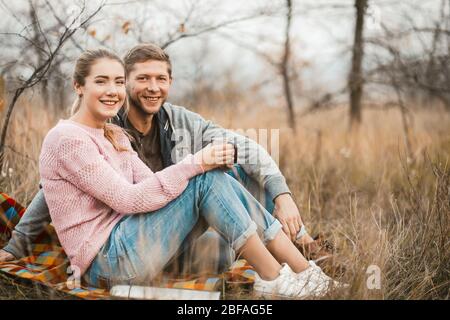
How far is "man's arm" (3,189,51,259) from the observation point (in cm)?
211

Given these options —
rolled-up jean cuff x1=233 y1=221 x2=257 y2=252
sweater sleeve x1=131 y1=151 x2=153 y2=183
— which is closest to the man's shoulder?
sweater sleeve x1=131 y1=151 x2=153 y2=183

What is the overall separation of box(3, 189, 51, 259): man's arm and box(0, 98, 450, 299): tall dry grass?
595mm

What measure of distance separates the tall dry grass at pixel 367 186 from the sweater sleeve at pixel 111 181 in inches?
26.9

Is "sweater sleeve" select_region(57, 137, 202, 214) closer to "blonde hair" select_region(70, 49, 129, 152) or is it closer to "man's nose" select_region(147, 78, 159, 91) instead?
"blonde hair" select_region(70, 49, 129, 152)

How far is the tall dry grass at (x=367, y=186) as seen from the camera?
6.76ft

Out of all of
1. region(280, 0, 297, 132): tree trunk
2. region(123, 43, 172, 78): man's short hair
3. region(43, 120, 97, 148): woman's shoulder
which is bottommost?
region(43, 120, 97, 148): woman's shoulder

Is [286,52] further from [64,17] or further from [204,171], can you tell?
[204,171]

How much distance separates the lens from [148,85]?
245cm

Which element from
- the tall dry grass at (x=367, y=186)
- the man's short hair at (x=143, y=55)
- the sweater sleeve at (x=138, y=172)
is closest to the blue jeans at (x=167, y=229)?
the sweater sleeve at (x=138, y=172)

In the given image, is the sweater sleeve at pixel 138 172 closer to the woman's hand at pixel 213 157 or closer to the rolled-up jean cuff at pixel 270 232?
the woman's hand at pixel 213 157

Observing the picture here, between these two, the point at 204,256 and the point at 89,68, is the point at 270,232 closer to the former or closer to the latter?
the point at 204,256

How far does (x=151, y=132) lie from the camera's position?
2.58 metres
